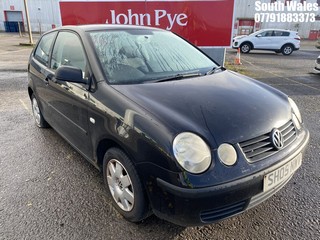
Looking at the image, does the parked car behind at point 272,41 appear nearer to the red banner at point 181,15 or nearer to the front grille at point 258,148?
the red banner at point 181,15

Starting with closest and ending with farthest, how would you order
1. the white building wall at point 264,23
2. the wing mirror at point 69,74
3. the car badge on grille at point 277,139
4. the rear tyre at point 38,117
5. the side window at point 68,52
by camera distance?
the car badge on grille at point 277,139 → the wing mirror at point 69,74 → the side window at point 68,52 → the rear tyre at point 38,117 → the white building wall at point 264,23

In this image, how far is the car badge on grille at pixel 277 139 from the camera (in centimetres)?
196

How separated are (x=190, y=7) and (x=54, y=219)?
6.17 metres

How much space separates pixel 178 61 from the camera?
290 centimetres

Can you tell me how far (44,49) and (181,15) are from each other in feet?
14.2

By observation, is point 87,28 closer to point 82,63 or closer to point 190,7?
point 82,63

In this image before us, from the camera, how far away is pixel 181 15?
22.8ft

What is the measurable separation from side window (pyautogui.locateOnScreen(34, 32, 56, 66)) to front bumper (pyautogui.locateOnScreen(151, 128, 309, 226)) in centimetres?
255

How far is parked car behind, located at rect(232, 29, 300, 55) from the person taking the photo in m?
16.9

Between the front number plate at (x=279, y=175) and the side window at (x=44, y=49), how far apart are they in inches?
116

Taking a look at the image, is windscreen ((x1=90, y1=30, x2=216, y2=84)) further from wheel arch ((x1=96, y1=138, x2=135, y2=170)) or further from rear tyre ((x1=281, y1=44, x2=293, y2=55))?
rear tyre ((x1=281, y1=44, x2=293, y2=55))

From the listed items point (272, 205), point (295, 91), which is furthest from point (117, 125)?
point (295, 91)

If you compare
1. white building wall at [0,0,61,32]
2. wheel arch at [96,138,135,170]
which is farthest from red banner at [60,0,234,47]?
white building wall at [0,0,61,32]

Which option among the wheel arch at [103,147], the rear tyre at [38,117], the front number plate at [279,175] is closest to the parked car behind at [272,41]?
the rear tyre at [38,117]
